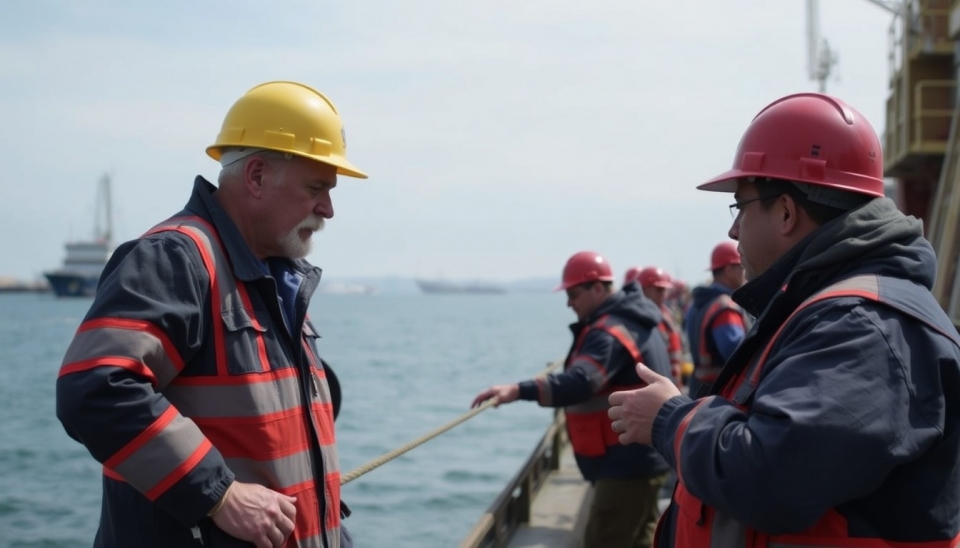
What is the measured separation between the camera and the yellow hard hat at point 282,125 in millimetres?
3041

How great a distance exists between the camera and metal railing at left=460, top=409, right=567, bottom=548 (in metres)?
5.58

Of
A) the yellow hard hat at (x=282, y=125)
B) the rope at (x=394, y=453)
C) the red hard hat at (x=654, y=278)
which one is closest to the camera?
the yellow hard hat at (x=282, y=125)

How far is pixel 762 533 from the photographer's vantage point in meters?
2.33

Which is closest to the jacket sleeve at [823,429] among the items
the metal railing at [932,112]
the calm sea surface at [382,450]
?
the calm sea surface at [382,450]

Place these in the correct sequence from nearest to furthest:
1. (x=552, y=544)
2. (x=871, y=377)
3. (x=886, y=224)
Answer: (x=871, y=377), (x=886, y=224), (x=552, y=544)

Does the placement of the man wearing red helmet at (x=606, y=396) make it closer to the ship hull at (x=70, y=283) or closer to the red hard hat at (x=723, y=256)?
the red hard hat at (x=723, y=256)

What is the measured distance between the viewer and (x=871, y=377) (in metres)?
A: 2.12

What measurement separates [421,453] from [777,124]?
22.0 metres

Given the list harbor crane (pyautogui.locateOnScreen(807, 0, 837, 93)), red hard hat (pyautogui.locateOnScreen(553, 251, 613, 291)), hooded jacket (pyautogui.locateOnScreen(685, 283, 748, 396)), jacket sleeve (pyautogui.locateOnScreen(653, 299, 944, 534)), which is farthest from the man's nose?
harbor crane (pyautogui.locateOnScreen(807, 0, 837, 93))

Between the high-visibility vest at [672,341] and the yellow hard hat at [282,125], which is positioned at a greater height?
the yellow hard hat at [282,125]

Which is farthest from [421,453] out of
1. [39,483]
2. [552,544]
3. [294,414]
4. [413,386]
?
[294,414]

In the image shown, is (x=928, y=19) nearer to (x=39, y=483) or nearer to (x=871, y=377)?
(x=871, y=377)

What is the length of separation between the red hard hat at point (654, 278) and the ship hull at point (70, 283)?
108 metres

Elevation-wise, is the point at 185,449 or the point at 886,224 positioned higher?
the point at 886,224
